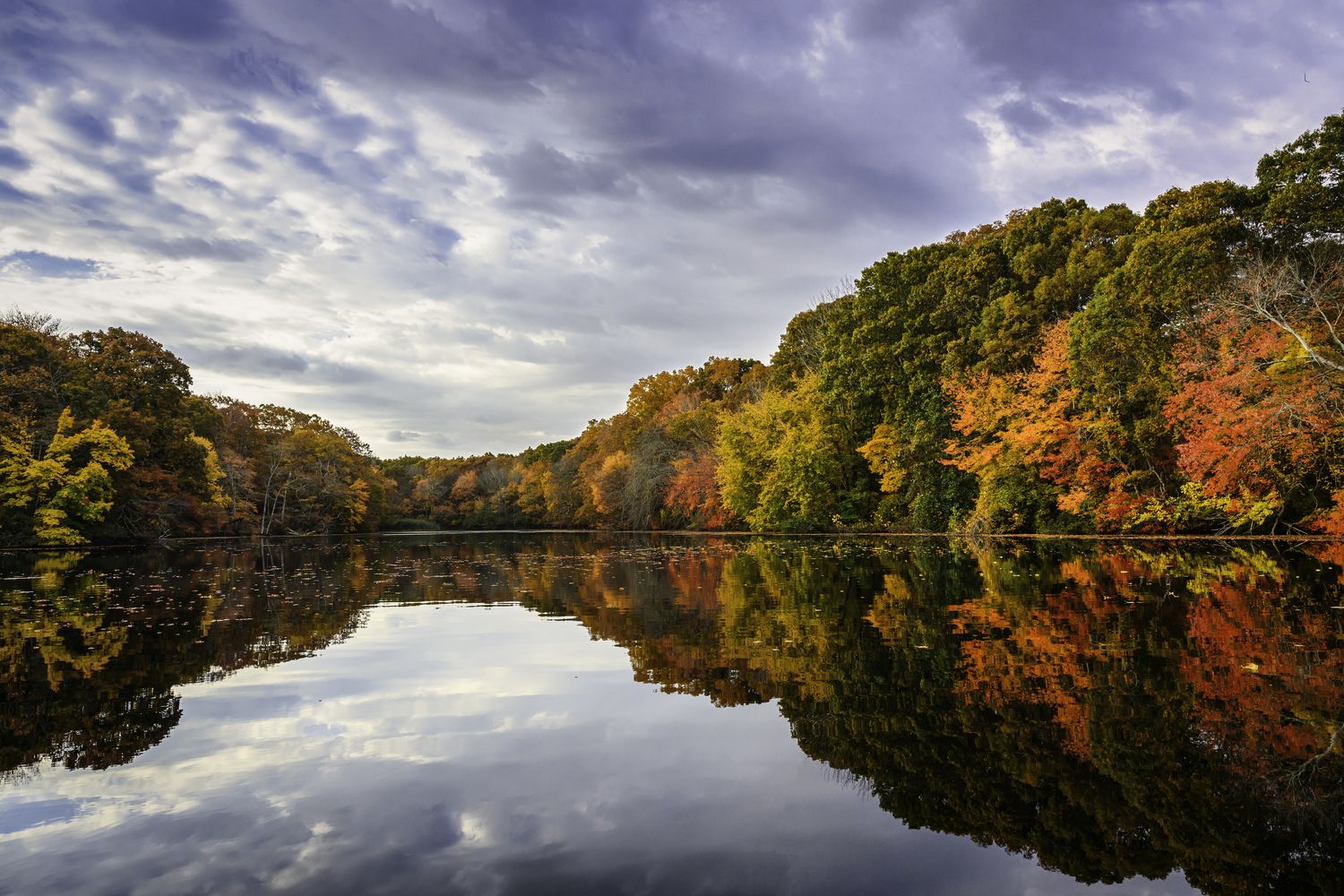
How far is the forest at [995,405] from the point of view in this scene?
760 inches

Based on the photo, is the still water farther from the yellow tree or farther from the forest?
the yellow tree

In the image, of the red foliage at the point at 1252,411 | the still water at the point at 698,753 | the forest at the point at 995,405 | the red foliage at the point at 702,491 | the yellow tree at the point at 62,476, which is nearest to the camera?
the still water at the point at 698,753

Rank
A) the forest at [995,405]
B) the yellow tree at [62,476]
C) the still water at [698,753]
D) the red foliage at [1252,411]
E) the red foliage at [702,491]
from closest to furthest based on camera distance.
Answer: the still water at [698,753] → the red foliage at [1252,411] → the forest at [995,405] → the yellow tree at [62,476] → the red foliage at [702,491]

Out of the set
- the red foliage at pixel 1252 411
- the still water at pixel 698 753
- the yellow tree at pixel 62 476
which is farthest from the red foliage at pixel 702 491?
the still water at pixel 698 753

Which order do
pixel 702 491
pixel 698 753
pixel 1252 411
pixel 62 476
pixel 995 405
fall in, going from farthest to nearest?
pixel 702 491 → pixel 62 476 → pixel 995 405 → pixel 1252 411 → pixel 698 753

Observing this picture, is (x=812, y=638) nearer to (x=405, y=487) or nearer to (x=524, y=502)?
(x=524, y=502)

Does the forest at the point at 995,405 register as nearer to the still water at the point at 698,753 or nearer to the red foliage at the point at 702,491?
the red foliage at the point at 702,491

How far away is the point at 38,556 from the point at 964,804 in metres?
36.5

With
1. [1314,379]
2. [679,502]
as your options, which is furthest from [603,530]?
[1314,379]

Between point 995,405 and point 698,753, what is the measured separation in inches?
1006

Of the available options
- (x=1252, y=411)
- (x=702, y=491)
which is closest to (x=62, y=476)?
(x=702, y=491)

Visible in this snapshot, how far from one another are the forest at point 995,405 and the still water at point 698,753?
40.6ft

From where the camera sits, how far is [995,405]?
89.2 feet

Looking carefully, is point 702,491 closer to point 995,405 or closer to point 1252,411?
point 995,405
